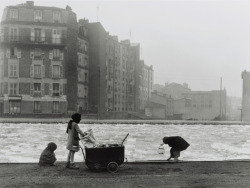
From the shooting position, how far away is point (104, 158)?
9891mm

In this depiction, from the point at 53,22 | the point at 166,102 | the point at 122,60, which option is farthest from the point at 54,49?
the point at 166,102

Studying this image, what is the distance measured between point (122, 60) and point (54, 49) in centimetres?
2584

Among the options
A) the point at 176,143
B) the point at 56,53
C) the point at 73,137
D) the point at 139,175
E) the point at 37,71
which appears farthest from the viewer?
the point at 56,53

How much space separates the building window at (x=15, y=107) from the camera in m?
57.3

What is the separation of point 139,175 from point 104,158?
42.5 inches

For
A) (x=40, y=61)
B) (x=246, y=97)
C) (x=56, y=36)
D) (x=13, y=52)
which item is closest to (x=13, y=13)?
(x=13, y=52)

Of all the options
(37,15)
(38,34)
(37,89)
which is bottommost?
(37,89)

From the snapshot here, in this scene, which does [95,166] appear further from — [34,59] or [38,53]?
[38,53]

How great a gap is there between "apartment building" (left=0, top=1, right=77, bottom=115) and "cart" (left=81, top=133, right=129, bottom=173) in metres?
49.5

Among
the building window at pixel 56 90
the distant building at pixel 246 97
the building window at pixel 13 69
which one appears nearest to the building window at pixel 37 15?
the building window at pixel 13 69

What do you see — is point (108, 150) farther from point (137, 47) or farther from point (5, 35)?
point (137, 47)

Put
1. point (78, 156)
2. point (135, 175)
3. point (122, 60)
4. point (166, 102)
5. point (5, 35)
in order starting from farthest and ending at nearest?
point (166, 102) < point (122, 60) < point (5, 35) < point (78, 156) < point (135, 175)

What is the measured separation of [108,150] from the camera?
985 centimetres

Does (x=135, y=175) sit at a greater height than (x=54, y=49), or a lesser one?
lesser
